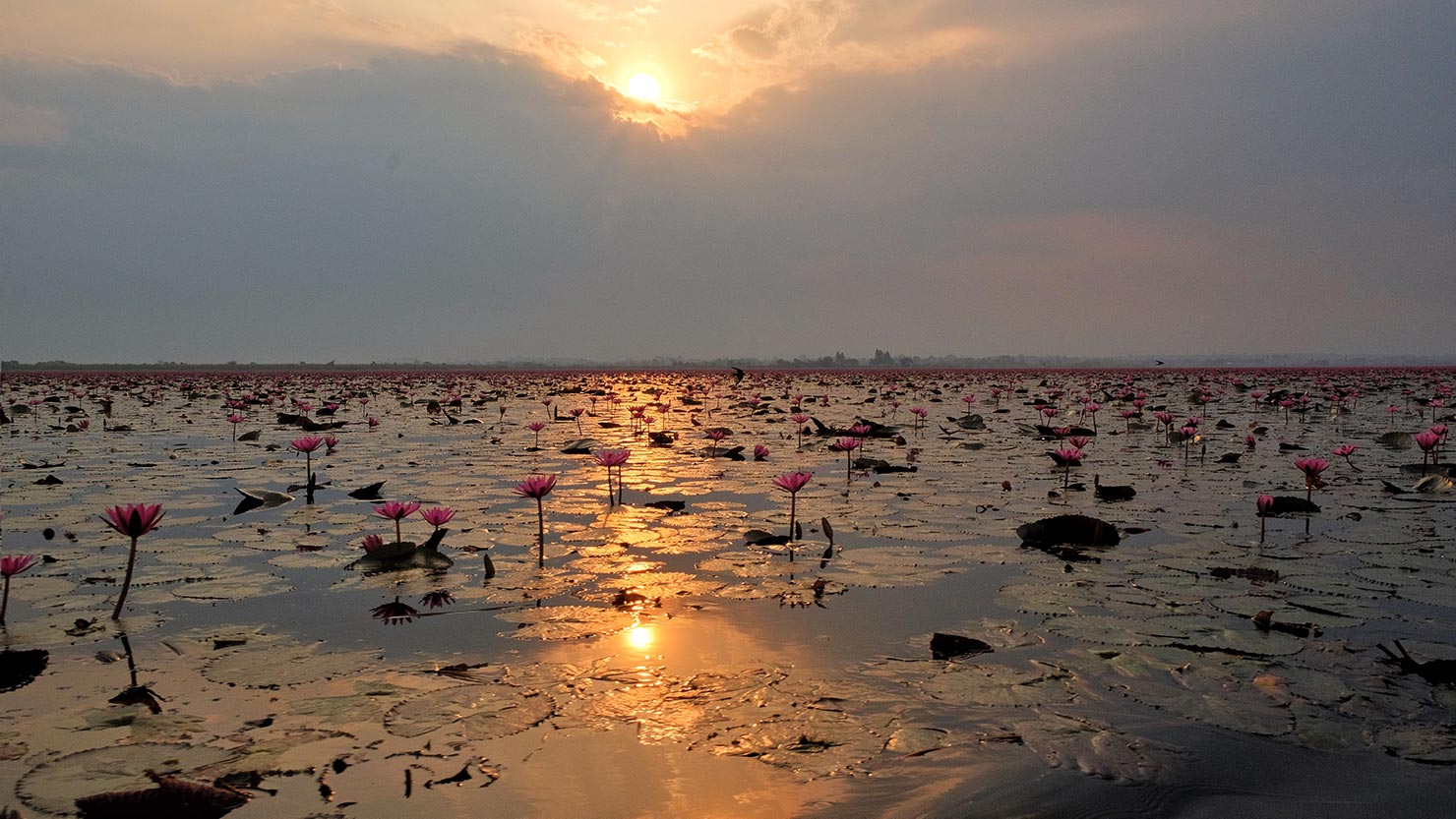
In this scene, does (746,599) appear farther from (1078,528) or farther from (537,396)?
(537,396)

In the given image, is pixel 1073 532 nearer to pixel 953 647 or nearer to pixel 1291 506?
pixel 1291 506

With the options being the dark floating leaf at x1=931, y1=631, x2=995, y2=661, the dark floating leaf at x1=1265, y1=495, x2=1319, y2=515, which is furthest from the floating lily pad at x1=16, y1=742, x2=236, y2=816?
the dark floating leaf at x1=1265, y1=495, x2=1319, y2=515

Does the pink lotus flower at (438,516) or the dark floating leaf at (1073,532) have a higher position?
the pink lotus flower at (438,516)

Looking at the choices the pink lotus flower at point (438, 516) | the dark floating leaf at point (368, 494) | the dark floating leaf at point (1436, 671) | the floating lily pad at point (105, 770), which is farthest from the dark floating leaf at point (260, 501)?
the dark floating leaf at point (1436, 671)

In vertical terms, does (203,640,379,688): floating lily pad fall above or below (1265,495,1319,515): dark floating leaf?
below

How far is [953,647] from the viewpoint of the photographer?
3574 millimetres

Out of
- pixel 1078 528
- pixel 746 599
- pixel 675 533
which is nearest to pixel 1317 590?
pixel 1078 528

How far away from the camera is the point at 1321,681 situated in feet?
10.4

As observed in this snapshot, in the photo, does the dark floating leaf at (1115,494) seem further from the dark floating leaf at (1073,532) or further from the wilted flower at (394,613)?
the wilted flower at (394,613)

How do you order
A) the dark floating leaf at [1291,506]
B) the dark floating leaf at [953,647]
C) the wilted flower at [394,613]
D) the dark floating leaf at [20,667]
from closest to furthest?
the dark floating leaf at [20,667], the dark floating leaf at [953,647], the wilted flower at [394,613], the dark floating leaf at [1291,506]

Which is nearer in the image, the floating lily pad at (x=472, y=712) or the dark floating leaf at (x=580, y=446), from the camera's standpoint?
the floating lily pad at (x=472, y=712)

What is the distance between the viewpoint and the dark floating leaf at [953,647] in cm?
356

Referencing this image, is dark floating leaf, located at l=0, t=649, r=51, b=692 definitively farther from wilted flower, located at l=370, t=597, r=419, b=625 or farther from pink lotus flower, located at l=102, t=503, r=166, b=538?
wilted flower, located at l=370, t=597, r=419, b=625

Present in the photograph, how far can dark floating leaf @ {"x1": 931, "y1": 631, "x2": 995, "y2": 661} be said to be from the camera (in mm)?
3562
